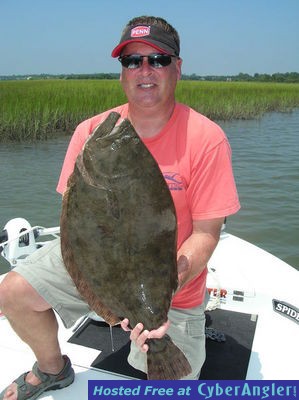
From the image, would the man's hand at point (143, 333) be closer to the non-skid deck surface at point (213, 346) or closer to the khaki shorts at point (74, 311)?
the khaki shorts at point (74, 311)

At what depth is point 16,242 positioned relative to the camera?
4.18 metres

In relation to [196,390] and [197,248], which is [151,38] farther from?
[196,390]

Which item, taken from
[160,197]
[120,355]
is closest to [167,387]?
[120,355]

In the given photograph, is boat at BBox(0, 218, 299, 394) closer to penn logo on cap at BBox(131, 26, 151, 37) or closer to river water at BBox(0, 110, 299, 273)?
penn logo on cap at BBox(131, 26, 151, 37)

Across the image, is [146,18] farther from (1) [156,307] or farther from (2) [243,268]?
(2) [243,268]

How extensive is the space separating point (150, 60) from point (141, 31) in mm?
187

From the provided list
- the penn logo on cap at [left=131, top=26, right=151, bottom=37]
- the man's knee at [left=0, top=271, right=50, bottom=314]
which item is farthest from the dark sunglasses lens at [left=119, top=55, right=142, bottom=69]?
the man's knee at [left=0, top=271, right=50, bottom=314]

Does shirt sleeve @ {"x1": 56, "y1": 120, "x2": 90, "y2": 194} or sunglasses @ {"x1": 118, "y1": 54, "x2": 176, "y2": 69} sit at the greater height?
sunglasses @ {"x1": 118, "y1": 54, "x2": 176, "y2": 69}

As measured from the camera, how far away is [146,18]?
289 centimetres

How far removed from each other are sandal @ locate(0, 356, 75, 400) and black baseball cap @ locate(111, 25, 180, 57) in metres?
2.18

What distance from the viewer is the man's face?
278 centimetres

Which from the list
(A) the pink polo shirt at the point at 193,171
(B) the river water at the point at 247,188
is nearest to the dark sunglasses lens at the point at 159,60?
(A) the pink polo shirt at the point at 193,171

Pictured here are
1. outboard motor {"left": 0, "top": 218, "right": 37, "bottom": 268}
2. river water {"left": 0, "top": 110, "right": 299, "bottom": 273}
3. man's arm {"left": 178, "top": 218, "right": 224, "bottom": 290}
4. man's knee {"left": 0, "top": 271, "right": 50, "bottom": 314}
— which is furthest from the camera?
river water {"left": 0, "top": 110, "right": 299, "bottom": 273}

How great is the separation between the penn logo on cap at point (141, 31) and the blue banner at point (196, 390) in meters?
2.10
